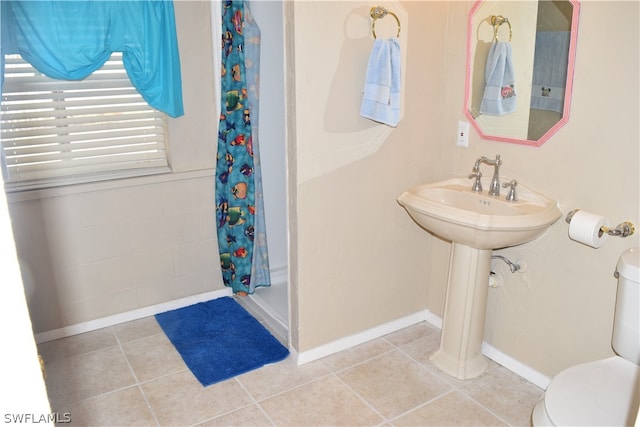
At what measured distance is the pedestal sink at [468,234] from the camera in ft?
7.08

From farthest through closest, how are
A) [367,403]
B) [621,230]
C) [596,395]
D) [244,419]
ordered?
1. [367,403]
2. [244,419]
3. [621,230]
4. [596,395]

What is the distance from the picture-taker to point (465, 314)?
8.36ft

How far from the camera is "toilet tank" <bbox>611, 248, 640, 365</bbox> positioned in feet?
6.14

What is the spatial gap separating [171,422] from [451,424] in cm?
122

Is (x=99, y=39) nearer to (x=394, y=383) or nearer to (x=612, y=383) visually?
(x=394, y=383)

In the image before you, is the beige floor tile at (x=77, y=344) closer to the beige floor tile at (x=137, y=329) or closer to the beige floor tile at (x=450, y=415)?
the beige floor tile at (x=137, y=329)


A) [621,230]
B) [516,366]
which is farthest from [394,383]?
[621,230]

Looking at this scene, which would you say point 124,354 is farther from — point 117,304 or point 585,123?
point 585,123

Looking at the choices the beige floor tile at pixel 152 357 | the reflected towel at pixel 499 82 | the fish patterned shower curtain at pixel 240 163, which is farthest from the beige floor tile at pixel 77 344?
the reflected towel at pixel 499 82

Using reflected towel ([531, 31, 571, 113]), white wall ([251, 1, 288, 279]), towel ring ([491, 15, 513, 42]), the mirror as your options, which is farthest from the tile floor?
towel ring ([491, 15, 513, 42])

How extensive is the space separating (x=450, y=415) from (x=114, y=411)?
59.4 inches

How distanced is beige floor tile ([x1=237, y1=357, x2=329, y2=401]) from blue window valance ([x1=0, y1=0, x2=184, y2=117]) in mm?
1505

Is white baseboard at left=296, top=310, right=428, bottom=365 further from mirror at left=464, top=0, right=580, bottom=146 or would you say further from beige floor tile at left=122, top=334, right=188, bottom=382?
mirror at left=464, top=0, right=580, bottom=146

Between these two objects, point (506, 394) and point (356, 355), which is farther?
point (356, 355)
